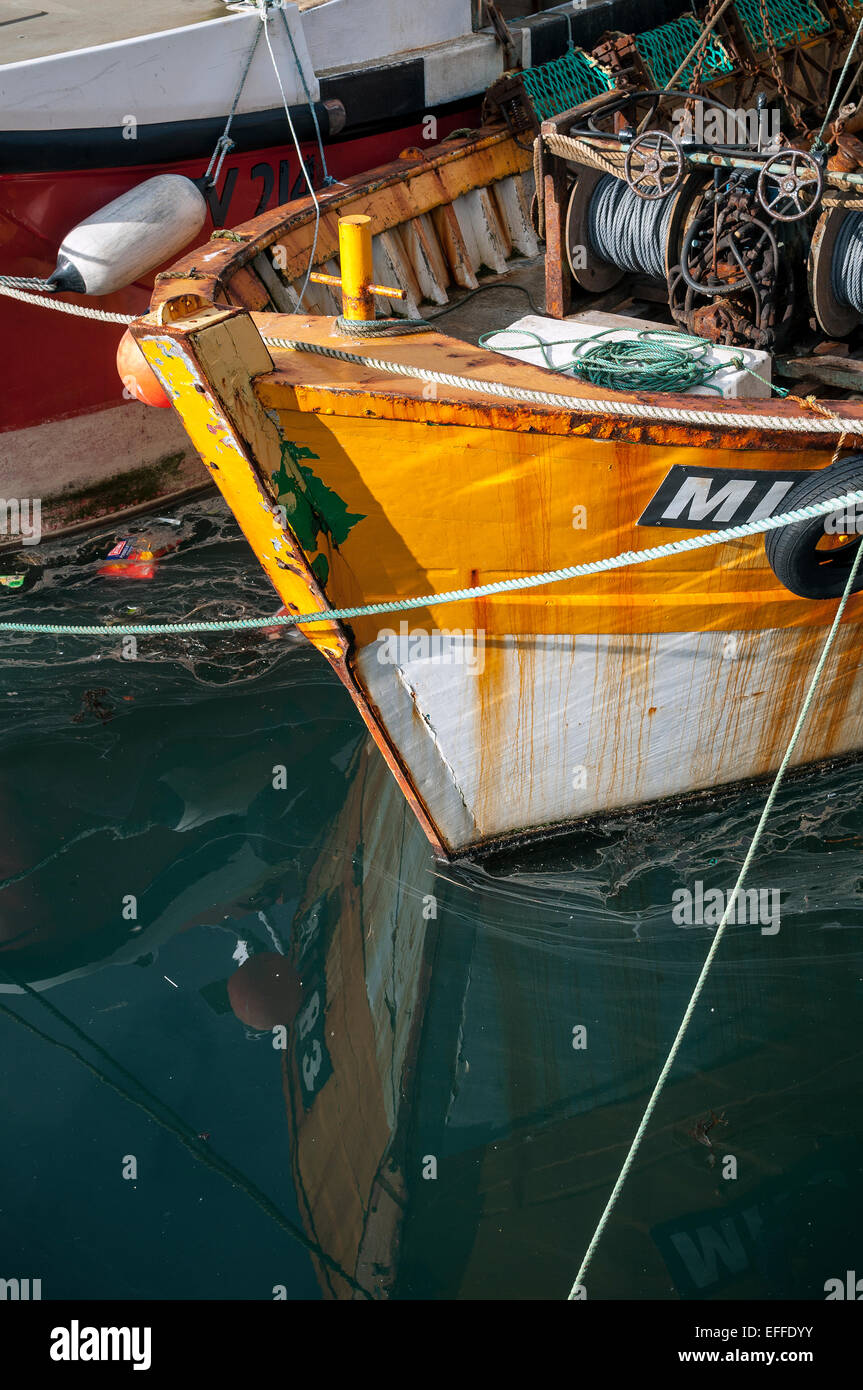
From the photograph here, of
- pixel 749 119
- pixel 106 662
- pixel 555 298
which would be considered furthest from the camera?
pixel 749 119

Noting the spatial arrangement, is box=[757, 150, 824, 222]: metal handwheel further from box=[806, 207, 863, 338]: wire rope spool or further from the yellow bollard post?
the yellow bollard post

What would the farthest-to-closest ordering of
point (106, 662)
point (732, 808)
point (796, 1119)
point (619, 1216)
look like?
point (106, 662)
point (732, 808)
point (796, 1119)
point (619, 1216)

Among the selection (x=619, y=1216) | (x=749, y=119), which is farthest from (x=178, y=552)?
(x=619, y=1216)

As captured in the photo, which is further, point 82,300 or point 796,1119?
point 82,300

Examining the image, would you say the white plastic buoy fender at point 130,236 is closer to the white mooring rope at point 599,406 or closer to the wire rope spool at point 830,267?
the white mooring rope at point 599,406

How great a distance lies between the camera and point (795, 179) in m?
5.23

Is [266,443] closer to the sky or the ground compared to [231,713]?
closer to the sky

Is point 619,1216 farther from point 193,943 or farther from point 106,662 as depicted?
point 106,662

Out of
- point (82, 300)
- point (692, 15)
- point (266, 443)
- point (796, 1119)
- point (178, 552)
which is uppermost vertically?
point (692, 15)

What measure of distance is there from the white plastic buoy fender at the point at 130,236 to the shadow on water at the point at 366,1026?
84.7 inches

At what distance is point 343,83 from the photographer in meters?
7.82

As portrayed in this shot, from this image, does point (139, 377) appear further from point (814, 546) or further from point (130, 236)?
point (814, 546)

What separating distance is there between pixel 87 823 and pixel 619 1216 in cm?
308

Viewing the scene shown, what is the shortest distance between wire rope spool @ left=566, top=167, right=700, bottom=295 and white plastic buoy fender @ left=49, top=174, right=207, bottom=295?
222cm
